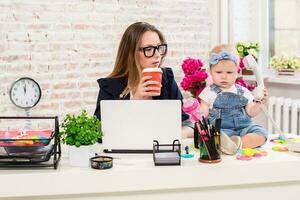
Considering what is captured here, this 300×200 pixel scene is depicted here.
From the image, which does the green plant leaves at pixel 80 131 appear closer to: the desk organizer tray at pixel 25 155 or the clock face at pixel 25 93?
the desk organizer tray at pixel 25 155

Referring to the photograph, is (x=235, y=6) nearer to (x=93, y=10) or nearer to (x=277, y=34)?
(x=277, y=34)

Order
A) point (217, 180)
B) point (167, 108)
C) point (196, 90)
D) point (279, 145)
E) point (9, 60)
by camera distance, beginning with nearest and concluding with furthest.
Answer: point (217, 180) < point (167, 108) < point (279, 145) < point (196, 90) < point (9, 60)

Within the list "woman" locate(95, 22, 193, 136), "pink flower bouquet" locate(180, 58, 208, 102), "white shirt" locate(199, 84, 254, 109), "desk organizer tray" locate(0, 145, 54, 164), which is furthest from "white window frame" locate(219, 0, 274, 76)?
"desk organizer tray" locate(0, 145, 54, 164)

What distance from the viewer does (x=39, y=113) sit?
355cm

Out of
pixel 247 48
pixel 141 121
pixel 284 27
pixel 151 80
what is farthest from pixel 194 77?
pixel 284 27

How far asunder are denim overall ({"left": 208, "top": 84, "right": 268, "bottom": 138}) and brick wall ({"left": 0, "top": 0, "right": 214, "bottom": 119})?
1.85m

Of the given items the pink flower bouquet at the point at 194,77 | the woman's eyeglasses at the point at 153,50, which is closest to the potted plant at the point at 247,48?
the pink flower bouquet at the point at 194,77

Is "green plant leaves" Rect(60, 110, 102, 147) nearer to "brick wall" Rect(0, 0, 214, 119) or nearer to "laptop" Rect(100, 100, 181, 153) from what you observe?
"laptop" Rect(100, 100, 181, 153)

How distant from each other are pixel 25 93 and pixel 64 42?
51 cm

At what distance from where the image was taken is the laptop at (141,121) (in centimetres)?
163

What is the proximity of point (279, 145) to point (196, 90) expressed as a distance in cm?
60

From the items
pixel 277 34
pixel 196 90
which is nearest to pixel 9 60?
pixel 196 90

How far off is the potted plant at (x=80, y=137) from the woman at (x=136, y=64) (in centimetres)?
55

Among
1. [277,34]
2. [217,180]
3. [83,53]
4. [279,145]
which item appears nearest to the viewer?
[217,180]
